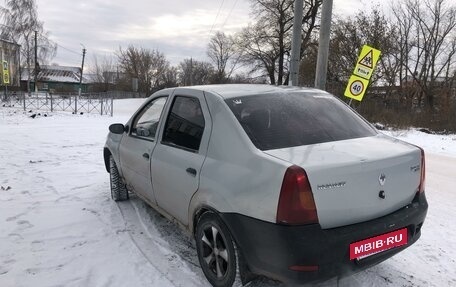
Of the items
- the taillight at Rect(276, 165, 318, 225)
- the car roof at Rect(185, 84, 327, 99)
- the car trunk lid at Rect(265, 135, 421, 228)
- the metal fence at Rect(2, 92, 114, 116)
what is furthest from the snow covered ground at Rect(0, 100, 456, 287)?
the metal fence at Rect(2, 92, 114, 116)

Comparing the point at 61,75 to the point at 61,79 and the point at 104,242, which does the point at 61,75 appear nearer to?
the point at 61,79

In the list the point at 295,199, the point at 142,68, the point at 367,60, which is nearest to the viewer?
the point at 295,199

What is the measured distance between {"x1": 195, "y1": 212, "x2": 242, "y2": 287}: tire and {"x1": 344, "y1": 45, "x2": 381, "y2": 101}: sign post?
6494 millimetres

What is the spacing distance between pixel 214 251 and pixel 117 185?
110 inches

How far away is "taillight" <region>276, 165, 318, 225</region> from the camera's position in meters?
2.46

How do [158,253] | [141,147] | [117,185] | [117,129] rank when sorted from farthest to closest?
[117,185], [117,129], [141,147], [158,253]

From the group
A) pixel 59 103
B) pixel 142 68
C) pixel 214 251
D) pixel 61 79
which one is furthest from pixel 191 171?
pixel 61 79

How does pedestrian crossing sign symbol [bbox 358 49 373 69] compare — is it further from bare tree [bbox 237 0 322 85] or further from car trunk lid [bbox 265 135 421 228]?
bare tree [bbox 237 0 322 85]

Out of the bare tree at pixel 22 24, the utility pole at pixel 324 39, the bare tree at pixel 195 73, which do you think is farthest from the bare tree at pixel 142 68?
the utility pole at pixel 324 39

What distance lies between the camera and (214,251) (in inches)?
123

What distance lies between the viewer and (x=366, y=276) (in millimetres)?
3330

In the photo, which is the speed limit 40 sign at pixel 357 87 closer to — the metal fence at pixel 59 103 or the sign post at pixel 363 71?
the sign post at pixel 363 71

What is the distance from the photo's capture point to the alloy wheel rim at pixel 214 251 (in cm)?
303

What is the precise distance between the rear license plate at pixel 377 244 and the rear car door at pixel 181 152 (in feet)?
4.29
